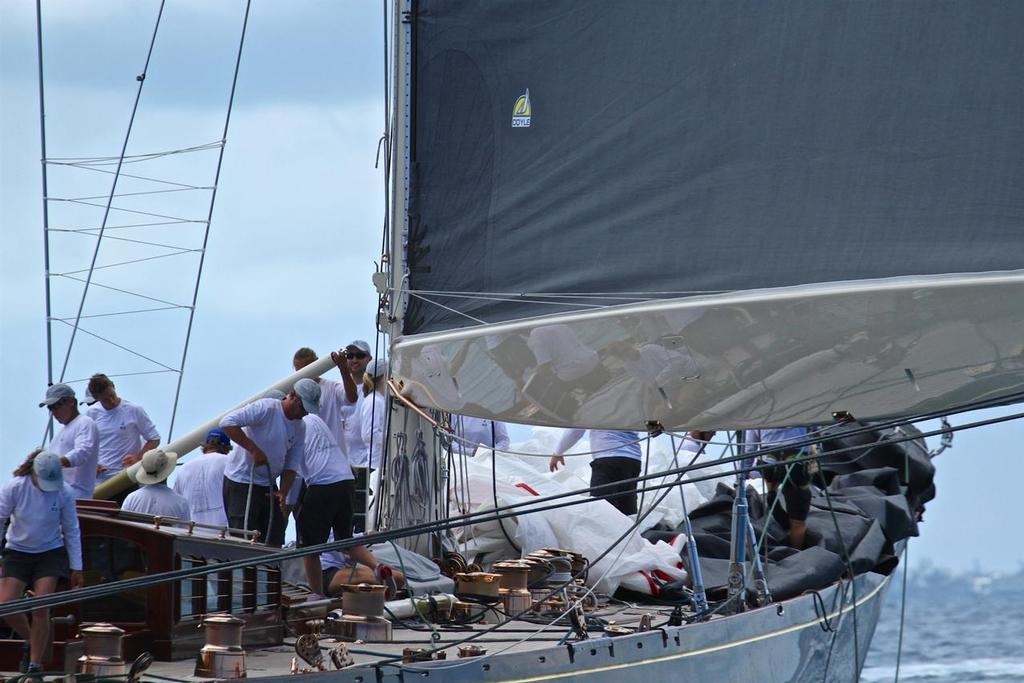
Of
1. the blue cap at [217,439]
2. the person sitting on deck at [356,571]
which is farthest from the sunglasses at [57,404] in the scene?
the person sitting on deck at [356,571]

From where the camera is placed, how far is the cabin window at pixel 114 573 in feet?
24.0

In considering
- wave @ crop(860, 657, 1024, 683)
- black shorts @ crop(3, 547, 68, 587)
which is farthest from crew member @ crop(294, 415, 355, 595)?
wave @ crop(860, 657, 1024, 683)

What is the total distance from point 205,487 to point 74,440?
33.0 inches

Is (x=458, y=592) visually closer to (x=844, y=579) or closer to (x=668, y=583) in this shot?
(x=668, y=583)

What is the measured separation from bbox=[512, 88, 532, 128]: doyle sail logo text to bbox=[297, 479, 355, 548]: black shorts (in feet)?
9.12

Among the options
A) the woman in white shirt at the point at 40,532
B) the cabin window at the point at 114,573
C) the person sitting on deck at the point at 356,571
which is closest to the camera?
the cabin window at the point at 114,573

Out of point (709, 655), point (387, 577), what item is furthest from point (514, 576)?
point (709, 655)

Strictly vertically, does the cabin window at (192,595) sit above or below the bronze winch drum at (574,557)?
below

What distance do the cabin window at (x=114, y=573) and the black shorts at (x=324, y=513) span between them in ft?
7.13

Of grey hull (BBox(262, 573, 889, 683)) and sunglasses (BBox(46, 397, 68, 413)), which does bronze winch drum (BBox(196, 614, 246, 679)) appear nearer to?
grey hull (BBox(262, 573, 889, 683))

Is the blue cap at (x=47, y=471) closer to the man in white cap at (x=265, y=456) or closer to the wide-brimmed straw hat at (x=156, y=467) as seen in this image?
the wide-brimmed straw hat at (x=156, y=467)

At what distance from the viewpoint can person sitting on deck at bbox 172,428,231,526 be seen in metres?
10.4

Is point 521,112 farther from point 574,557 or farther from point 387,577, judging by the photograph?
point 574,557

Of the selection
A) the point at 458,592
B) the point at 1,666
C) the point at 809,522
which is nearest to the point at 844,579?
the point at 809,522
